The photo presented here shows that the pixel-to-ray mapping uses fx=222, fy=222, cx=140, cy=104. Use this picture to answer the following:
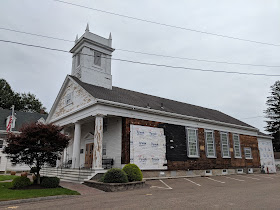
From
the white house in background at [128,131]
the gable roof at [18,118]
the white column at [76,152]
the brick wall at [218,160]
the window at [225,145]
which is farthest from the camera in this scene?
the gable roof at [18,118]

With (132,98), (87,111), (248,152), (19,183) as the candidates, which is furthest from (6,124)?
(248,152)

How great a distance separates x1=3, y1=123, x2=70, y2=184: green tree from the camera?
11172mm

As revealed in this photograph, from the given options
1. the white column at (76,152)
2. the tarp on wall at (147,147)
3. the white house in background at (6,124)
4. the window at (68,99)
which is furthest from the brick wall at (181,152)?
the white house in background at (6,124)

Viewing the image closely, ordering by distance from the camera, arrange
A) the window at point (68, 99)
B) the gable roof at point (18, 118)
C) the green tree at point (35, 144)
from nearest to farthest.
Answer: the green tree at point (35, 144) < the window at point (68, 99) < the gable roof at point (18, 118)

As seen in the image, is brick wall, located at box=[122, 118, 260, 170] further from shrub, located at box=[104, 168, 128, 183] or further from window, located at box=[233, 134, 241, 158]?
shrub, located at box=[104, 168, 128, 183]

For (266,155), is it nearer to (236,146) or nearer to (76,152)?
(236,146)

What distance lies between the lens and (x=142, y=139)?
1584 centimetres

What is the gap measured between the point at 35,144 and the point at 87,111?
4769mm

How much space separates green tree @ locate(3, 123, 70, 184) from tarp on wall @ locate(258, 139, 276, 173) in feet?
81.8

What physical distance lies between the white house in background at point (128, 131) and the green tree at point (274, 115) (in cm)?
2976

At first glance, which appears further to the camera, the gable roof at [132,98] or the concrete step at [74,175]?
the gable roof at [132,98]

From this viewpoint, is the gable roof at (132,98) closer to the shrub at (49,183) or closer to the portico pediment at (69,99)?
the portico pediment at (69,99)

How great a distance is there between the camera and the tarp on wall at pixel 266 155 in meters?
27.4

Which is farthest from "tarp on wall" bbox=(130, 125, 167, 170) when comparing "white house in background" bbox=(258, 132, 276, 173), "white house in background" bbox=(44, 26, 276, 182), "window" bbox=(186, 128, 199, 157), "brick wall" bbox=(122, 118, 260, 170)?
"white house in background" bbox=(258, 132, 276, 173)
